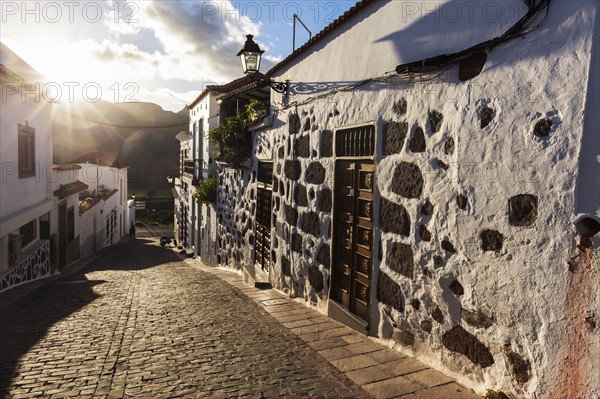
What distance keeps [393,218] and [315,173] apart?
1.96 m

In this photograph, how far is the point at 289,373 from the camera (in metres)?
4.02

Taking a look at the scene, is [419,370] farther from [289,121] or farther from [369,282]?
[289,121]

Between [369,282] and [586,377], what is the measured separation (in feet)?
7.86

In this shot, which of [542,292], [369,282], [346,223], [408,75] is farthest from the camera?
[346,223]

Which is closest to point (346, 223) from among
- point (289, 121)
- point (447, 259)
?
point (447, 259)

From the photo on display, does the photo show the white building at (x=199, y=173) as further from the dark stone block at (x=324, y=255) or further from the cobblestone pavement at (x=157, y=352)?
the dark stone block at (x=324, y=255)

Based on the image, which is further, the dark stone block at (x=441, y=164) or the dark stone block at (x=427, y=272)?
the dark stone block at (x=427, y=272)

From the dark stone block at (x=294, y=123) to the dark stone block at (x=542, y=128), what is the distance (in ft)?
13.3

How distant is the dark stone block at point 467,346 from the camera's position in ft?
11.1

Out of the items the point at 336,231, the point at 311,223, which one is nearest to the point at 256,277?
the point at 311,223

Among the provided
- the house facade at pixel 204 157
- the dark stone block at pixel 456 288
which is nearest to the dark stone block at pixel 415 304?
the dark stone block at pixel 456 288

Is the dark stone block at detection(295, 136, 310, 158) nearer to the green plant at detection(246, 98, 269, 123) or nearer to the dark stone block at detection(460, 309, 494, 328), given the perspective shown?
the green plant at detection(246, 98, 269, 123)

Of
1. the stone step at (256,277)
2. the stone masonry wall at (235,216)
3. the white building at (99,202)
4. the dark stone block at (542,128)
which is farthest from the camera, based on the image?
the white building at (99,202)

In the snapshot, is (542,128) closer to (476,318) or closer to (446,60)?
(446,60)
